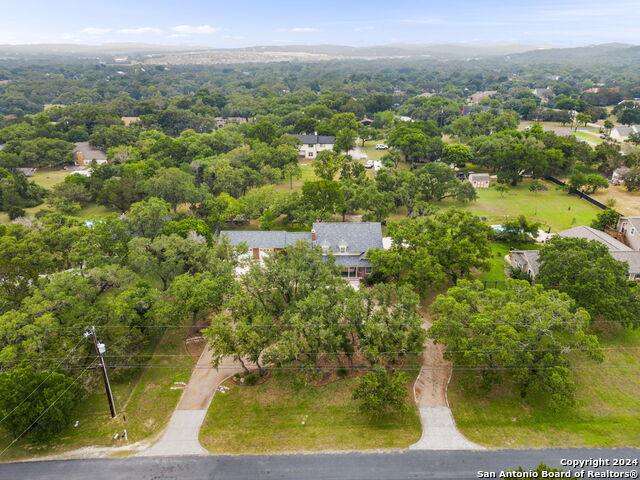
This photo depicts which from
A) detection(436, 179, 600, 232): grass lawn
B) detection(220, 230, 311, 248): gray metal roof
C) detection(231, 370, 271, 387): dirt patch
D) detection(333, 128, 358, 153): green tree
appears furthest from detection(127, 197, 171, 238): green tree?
detection(333, 128, 358, 153): green tree

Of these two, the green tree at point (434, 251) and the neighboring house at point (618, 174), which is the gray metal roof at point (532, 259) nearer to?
the green tree at point (434, 251)

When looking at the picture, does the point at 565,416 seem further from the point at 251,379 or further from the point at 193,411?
the point at 193,411

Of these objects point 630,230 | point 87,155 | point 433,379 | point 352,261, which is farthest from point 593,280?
point 87,155

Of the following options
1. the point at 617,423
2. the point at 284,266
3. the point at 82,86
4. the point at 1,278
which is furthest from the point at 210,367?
the point at 82,86

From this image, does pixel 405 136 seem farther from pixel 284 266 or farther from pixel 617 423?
pixel 617 423

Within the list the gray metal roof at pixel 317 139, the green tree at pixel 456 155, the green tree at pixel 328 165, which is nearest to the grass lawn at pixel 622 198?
the green tree at pixel 456 155
